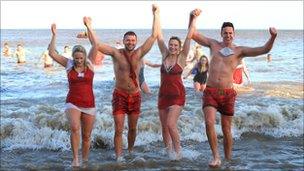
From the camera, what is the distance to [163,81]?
7691 millimetres

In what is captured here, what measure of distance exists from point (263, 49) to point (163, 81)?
162cm

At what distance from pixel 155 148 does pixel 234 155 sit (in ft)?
5.21

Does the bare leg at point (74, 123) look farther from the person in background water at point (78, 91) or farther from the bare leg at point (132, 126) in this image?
the bare leg at point (132, 126)

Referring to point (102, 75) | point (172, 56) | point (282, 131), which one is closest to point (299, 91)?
point (282, 131)

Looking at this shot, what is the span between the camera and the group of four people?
712 centimetres

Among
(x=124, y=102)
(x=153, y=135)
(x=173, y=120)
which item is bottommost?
(x=153, y=135)

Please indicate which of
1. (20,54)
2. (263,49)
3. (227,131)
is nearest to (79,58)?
(227,131)

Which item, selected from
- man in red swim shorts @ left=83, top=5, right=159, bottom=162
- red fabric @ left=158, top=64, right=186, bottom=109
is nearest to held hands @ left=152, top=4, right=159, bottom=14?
man in red swim shorts @ left=83, top=5, right=159, bottom=162

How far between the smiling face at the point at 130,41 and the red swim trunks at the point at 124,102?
70cm

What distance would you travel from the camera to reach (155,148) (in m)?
9.40

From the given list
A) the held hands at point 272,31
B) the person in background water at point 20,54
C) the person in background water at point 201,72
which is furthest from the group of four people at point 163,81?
the person in background water at point 20,54

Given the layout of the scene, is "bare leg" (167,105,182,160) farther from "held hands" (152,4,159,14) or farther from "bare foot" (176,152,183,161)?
"held hands" (152,4,159,14)

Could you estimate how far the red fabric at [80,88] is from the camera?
707 cm

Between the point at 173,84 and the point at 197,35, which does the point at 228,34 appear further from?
the point at 173,84
